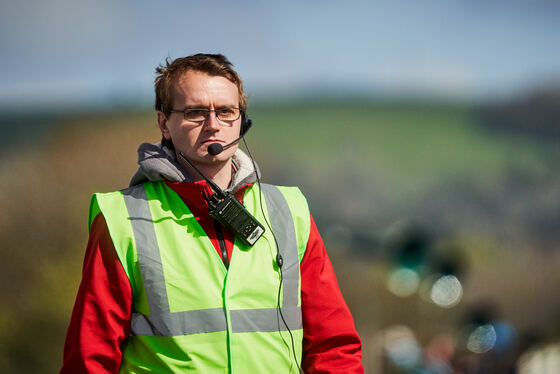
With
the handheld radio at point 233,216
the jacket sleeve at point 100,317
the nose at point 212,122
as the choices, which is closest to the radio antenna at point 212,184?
the handheld radio at point 233,216

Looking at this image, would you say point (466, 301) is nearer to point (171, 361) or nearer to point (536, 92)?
point (536, 92)

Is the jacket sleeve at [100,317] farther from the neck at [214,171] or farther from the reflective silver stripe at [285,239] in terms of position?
the reflective silver stripe at [285,239]

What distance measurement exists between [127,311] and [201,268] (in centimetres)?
20

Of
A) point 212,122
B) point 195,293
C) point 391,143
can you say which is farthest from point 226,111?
point 391,143

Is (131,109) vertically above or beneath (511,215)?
above

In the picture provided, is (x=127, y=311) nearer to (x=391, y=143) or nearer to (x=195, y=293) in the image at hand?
(x=195, y=293)

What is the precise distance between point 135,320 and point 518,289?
331 cm

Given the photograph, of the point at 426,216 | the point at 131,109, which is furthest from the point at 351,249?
the point at 131,109

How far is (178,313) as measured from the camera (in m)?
1.62

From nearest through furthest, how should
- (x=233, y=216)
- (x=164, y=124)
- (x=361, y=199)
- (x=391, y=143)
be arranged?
1. (x=233, y=216)
2. (x=164, y=124)
3. (x=361, y=199)
4. (x=391, y=143)

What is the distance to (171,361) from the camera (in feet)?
5.24

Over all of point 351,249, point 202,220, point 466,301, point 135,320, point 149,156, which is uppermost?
point 149,156

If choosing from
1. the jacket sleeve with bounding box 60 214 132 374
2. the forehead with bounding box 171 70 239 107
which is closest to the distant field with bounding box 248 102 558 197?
the forehead with bounding box 171 70 239 107

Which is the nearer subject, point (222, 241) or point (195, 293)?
point (195, 293)
